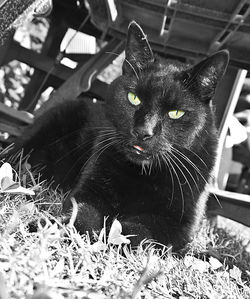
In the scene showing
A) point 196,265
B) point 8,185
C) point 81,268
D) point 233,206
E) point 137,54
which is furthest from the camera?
point 233,206

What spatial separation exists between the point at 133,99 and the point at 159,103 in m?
0.14

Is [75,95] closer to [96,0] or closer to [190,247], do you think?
[96,0]

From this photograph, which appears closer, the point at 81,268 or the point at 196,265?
the point at 81,268

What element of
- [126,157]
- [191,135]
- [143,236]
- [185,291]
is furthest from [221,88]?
[185,291]

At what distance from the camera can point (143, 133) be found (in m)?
1.49

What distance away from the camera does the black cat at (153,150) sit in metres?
1.54

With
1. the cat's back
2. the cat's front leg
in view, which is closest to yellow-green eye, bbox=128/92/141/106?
the cat's back

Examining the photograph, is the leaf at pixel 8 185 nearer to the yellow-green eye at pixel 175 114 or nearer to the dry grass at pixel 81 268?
the dry grass at pixel 81 268

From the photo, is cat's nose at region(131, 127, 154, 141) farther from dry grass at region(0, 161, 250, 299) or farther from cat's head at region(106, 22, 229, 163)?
dry grass at region(0, 161, 250, 299)

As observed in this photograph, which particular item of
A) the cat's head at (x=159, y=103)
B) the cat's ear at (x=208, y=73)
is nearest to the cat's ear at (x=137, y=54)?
the cat's head at (x=159, y=103)

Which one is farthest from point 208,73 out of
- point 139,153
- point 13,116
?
point 13,116

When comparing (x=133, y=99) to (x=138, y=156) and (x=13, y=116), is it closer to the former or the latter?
(x=138, y=156)

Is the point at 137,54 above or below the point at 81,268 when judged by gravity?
above

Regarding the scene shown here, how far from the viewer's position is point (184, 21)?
1771 millimetres
